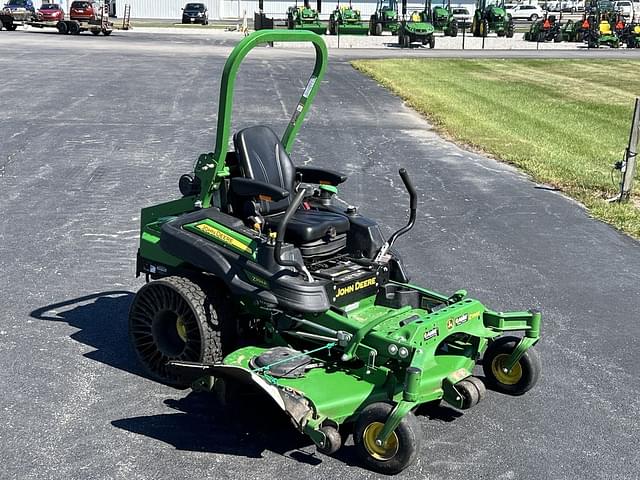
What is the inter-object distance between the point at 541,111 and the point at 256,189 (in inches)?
608

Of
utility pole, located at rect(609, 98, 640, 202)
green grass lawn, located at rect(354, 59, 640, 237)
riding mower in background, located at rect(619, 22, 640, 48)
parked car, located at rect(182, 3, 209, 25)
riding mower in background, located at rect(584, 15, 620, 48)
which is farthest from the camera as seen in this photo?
parked car, located at rect(182, 3, 209, 25)

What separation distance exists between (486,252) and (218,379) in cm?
455

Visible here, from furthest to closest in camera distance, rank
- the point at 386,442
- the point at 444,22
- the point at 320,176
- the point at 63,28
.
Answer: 1. the point at 444,22
2. the point at 63,28
3. the point at 320,176
4. the point at 386,442

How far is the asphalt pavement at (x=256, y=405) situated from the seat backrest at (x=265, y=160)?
5.12 ft

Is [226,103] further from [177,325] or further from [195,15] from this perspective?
[195,15]

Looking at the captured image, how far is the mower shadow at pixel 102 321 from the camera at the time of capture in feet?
19.6

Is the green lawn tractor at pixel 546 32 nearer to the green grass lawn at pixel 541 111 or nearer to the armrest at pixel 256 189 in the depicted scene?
the green grass lawn at pixel 541 111

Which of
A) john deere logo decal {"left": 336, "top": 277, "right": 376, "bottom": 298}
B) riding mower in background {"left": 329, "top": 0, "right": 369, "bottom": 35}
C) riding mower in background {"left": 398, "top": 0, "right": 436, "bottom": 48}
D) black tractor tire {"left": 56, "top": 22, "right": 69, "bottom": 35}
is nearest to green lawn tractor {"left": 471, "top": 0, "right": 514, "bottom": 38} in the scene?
riding mower in background {"left": 329, "top": 0, "right": 369, "bottom": 35}

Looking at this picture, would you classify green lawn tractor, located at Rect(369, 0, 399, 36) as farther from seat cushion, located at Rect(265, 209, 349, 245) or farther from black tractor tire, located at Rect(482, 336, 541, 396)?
black tractor tire, located at Rect(482, 336, 541, 396)

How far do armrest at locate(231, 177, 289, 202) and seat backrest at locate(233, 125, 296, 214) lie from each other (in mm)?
163

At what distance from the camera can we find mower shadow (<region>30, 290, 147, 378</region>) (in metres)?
5.98

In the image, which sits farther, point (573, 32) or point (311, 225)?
point (573, 32)

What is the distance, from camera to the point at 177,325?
554cm

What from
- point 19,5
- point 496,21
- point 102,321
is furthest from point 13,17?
point 102,321
